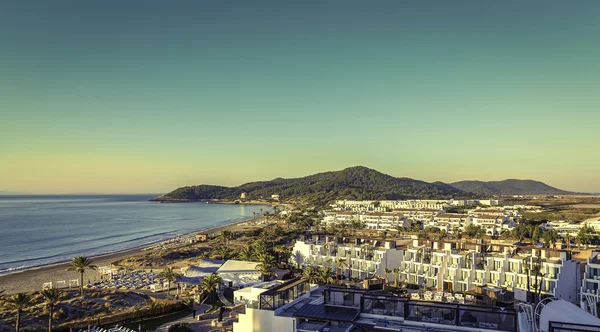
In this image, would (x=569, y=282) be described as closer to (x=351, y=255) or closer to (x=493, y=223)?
(x=351, y=255)

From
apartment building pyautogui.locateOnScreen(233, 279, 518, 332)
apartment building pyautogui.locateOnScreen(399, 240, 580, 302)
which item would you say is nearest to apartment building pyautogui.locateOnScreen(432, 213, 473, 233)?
apartment building pyautogui.locateOnScreen(399, 240, 580, 302)

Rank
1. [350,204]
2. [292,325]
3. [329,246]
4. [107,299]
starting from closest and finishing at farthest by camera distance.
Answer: [292,325]
[107,299]
[329,246]
[350,204]

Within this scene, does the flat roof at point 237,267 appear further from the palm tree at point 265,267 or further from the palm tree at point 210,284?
the palm tree at point 210,284

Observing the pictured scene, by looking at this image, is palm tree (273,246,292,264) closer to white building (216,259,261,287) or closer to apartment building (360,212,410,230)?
white building (216,259,261,287)

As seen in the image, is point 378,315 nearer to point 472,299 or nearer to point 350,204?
point 472,299

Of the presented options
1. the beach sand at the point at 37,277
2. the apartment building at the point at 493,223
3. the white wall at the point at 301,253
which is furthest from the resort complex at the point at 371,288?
the apartment building at the point at 493,223

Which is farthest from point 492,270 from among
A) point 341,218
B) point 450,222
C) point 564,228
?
point 341,218

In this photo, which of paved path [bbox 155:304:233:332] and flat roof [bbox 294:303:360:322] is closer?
flat roof [bbox 294:303:360:322]

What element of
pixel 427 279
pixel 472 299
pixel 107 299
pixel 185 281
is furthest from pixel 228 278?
pixel 472 299
